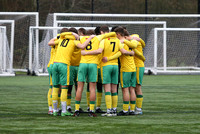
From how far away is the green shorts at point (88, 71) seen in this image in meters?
8.57

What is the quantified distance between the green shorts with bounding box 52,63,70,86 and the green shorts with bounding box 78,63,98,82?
0.79 ft

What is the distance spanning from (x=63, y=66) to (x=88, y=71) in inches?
18.4

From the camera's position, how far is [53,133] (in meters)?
6.78

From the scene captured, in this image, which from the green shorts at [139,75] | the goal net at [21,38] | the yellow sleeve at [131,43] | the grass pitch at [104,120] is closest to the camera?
the grass pitch at [104,120]

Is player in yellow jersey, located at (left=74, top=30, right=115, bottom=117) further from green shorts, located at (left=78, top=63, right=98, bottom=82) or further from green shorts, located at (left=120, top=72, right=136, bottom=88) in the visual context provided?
green shorts, located at (left=120, top=72, right=136, bottom=88)

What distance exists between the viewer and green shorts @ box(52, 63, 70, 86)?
28.4 feet

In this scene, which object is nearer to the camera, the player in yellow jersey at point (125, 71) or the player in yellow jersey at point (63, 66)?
the player in yellow jersey at point (63, 66)

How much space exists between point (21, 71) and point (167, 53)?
8071mm

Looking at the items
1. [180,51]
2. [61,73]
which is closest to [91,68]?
[61,73]

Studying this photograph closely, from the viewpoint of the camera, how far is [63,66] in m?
8.66

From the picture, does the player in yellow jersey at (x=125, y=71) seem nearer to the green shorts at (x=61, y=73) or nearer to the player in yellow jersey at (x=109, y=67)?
the player in yellow jersey at (x=109, y=67)

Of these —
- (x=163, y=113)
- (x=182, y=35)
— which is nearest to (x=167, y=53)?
(x=182, y=35)

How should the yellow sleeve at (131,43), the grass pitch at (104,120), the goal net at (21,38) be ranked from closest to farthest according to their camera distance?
1. the grass pitch at (104,120)
2. the yellow sleeve at (131,43)
3. the goal net at (21,38)

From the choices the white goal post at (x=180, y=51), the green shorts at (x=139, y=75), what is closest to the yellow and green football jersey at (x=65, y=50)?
the green shorts at (x=139, y=75)
